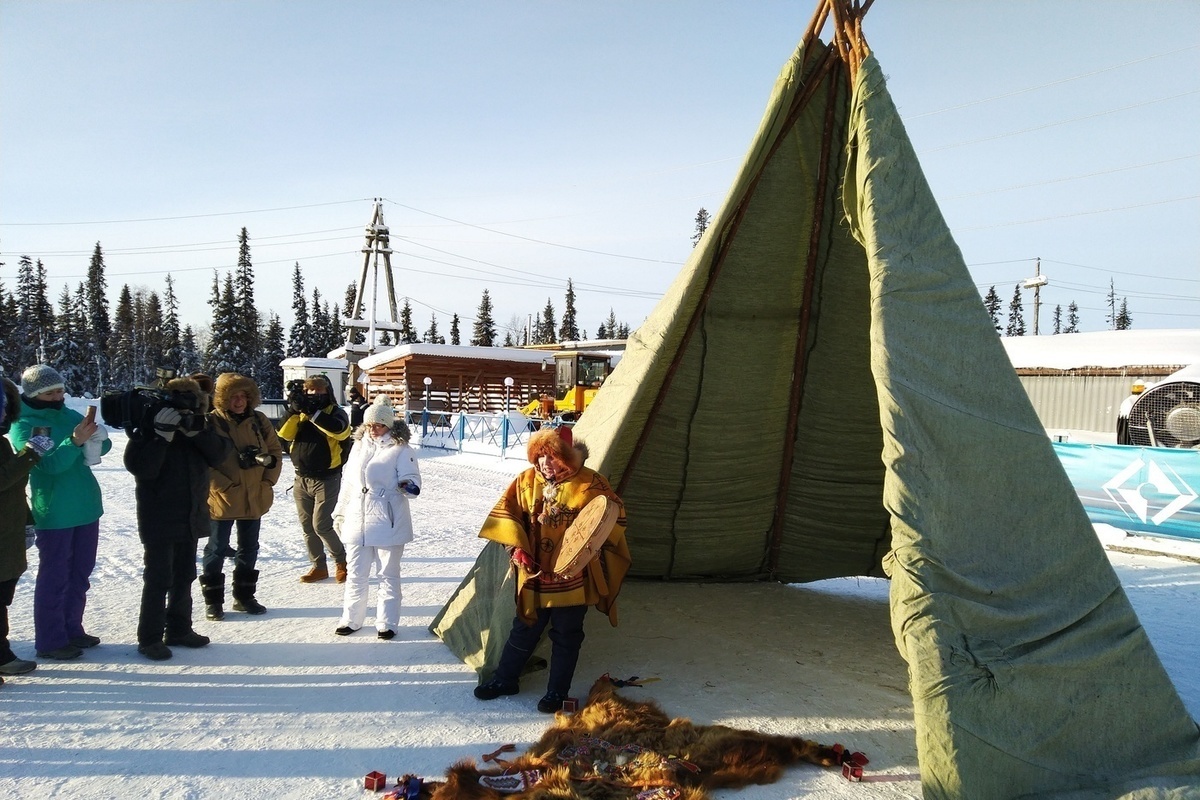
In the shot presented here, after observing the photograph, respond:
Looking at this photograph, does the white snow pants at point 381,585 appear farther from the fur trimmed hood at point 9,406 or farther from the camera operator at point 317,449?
the fur trimmed hood at point 9,406

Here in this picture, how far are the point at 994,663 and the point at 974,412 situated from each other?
98 cm

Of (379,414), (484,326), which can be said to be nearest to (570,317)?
(484,326)

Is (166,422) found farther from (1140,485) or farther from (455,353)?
Answer: (455,353)

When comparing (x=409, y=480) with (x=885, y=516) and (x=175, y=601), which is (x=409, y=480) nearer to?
(x=175, y=601)

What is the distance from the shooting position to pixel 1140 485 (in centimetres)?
866

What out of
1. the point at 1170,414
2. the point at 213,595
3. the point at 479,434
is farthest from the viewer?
the point at 479,434

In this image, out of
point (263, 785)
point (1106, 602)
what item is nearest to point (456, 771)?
point (263, 785)

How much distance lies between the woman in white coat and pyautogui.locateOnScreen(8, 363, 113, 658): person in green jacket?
4.82 feet

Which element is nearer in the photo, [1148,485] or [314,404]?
[314,404]

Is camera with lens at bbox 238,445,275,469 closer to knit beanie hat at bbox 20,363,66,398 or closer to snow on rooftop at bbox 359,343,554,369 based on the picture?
knit beanie hat at bbox 20,363,66,398

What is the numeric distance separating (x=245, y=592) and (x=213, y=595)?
0.23m

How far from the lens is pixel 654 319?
4227 mm

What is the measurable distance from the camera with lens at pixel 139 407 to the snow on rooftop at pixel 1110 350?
72.1ft

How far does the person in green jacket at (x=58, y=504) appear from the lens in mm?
4172
